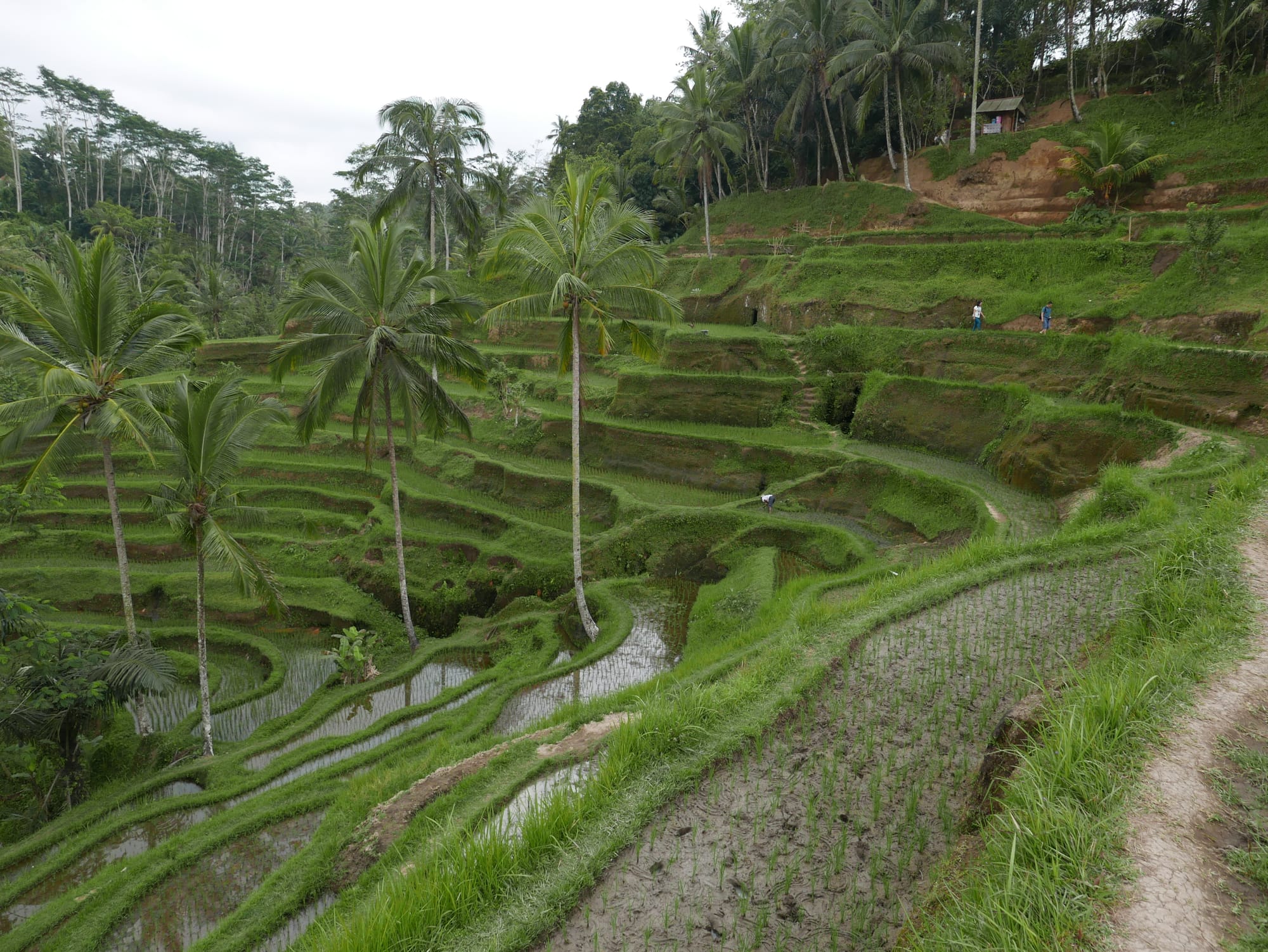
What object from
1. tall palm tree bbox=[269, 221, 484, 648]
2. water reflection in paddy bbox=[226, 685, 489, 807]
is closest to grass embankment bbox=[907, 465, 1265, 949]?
water reflection in paddy bbox=[226, 685, 489, 807]

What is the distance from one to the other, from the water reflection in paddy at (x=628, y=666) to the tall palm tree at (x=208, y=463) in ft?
16.3

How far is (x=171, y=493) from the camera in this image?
1086cm

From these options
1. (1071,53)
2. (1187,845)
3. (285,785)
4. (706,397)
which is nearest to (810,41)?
(1071,53)

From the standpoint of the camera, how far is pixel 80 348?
1062 centimetres

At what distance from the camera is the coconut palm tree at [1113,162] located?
22594mm

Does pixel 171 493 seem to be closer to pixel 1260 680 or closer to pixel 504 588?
pixel 504 588

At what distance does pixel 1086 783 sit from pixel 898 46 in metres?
29.7

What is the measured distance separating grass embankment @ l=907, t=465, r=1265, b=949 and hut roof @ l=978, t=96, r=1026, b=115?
32.2m

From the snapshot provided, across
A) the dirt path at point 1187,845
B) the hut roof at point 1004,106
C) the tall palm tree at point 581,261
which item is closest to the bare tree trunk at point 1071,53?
the hut roof at point 1004,106

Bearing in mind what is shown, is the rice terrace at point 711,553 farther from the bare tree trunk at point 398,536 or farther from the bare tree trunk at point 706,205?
the bare tree trunk at point 706,205

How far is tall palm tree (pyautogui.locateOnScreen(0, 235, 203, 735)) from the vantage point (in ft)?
33.4

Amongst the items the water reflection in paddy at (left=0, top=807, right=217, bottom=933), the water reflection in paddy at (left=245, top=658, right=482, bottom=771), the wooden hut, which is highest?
the wooden hut

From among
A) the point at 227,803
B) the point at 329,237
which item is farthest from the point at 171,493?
the point at 329,237

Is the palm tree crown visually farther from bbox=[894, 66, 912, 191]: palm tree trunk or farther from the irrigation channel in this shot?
bbox=[894, 66, 912, 191]: palm tree trunk
